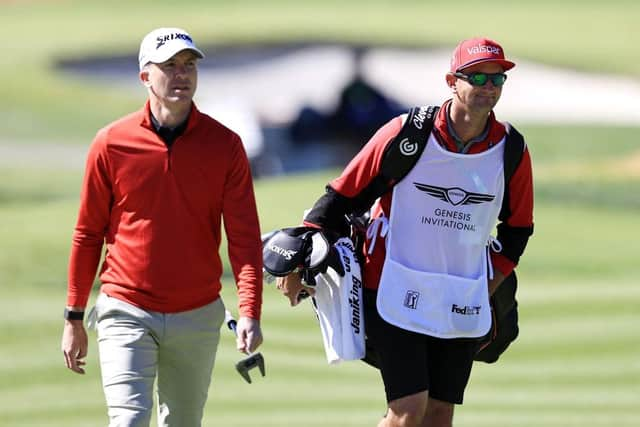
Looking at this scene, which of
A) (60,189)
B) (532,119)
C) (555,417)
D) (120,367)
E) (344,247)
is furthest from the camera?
(532,119)

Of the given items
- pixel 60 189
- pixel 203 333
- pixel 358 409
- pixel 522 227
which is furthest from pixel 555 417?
pixel 60 189

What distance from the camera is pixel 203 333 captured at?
6.38 m

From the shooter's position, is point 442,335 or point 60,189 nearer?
point 442,335

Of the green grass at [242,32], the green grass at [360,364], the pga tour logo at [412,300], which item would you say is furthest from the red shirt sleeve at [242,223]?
the green grass at [242,32]

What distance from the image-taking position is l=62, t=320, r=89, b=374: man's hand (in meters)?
6.35

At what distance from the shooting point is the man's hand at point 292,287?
6727 mm

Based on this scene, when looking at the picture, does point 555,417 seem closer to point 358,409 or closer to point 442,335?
point 358,409

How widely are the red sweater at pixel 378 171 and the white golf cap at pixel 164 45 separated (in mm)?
857

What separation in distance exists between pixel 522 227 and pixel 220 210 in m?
1.41

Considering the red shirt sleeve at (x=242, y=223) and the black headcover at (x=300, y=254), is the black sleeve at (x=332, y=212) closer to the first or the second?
the black headcover at (x=300, y=254)

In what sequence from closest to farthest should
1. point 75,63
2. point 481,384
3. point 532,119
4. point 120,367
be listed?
point 120,367 → point 481,384 → point 532,119 → point 75,63

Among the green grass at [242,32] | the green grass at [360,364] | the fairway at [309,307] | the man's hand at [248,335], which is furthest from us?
the green grass at [242,32]

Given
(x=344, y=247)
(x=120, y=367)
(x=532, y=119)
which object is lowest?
(x=532, y=119)

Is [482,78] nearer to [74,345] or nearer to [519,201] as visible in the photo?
[519,201]
